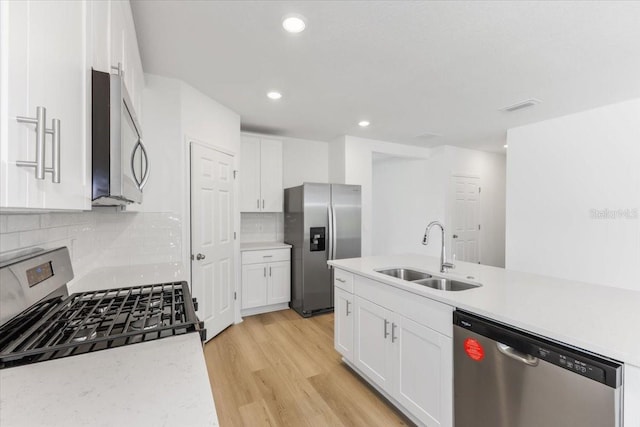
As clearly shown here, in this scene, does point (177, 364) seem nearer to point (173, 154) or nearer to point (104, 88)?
point (104, 88)

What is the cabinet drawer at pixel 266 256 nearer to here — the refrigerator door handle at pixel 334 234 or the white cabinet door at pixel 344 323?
the refrigerator door handle at pixel 334 234

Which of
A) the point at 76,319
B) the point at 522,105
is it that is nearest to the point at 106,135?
the point at 76,319

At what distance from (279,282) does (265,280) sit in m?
0.21

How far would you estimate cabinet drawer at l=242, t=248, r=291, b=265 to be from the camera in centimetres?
362

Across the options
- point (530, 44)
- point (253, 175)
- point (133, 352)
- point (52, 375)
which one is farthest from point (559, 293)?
point (253, 175)

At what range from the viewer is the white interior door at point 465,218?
17.0ft

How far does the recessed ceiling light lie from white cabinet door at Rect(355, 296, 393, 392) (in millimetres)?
1896

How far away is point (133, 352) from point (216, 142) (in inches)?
99.7

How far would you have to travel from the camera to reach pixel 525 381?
1180mm

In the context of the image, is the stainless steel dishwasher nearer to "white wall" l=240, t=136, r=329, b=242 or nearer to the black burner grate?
the black burner grate

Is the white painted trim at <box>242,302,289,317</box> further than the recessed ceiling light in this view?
Yes

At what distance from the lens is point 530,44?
2018mm

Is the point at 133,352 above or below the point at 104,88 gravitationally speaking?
below

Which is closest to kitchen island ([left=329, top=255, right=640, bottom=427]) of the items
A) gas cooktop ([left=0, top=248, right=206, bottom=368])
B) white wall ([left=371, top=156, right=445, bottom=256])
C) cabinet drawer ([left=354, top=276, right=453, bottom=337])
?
cabinet drawer ([left=354, top=276, right=453, bottom=337])
